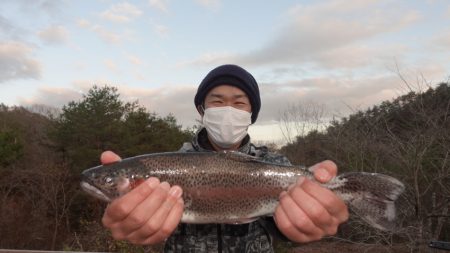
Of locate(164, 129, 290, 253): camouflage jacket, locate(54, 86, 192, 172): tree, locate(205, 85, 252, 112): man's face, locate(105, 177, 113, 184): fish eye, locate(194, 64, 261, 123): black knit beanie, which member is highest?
locate(54, 86, 192, 172): tree

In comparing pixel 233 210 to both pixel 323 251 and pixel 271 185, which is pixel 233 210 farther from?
pixel 323 251

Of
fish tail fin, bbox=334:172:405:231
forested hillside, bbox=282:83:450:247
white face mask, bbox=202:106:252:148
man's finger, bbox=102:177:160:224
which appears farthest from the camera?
forested hillside, bbox=282:83:450:247

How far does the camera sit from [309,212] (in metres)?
2.99

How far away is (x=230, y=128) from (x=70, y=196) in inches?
1156

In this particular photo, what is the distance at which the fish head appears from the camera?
3.51m

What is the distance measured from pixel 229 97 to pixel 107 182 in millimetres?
1267

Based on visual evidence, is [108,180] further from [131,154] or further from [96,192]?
[131,154]

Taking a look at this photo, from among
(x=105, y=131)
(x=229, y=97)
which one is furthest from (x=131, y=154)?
(x=229, y=97)

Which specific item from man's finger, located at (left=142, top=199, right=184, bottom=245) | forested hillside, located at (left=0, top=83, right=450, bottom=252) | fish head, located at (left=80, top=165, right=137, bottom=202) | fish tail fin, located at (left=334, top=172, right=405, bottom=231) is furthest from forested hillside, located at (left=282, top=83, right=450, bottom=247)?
man's finger, located at (left=142, top=199, right=184, bottom=245)

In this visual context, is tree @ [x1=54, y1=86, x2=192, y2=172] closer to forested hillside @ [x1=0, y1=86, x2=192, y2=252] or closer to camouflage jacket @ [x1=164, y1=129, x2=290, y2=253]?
forested hillside @ [x1=0, y1=86, x2=192, y2=252]

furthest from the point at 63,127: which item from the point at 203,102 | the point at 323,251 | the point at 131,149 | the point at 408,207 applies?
the point at 203,102

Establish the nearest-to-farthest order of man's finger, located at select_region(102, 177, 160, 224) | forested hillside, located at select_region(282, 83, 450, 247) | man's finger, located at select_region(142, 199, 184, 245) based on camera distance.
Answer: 1. man's finger, located at select_region(102, 177, 160, 224)
2. man's finger, located at select_region(142, 199, 184, 245)
3. forested hillside, located at select_region(282, 83, 450, 247)

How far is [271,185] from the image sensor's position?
3.59 meters

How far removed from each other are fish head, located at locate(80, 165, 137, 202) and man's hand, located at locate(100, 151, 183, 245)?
49 centimetres
